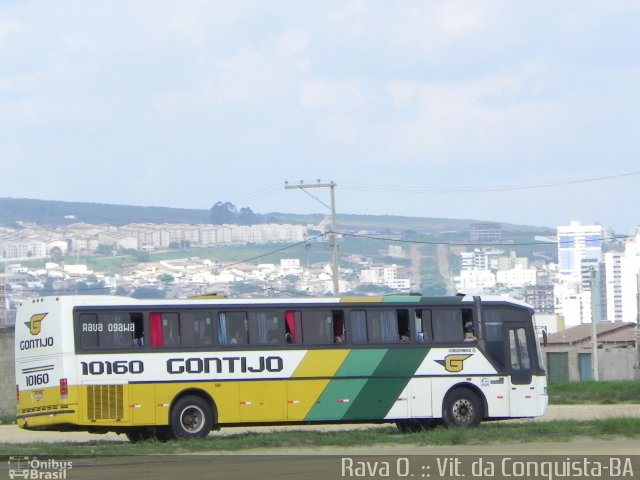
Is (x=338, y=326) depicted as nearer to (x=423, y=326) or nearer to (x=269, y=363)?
(x=269, y=363)

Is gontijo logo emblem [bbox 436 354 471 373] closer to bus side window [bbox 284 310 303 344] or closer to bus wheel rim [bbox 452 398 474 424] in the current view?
bus wheel rim [bbox 452 398 474 424]

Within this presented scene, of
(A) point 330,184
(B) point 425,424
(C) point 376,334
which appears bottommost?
(B) point 425,424

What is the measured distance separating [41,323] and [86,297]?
1028mm

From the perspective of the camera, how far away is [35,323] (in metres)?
28.7

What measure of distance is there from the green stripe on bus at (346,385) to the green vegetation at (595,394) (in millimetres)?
15292

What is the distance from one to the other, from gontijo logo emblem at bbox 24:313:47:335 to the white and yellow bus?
0.13 feet

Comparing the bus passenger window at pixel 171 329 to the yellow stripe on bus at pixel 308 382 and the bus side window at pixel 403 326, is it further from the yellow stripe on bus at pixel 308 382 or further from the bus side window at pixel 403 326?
the bus side window at pixel 403 326

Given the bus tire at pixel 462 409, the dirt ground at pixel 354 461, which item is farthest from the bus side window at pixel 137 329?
the bus tire at pixel 462 409

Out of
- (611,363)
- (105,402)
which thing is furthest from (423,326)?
(611,363)

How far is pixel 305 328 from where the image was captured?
29531 millimetres

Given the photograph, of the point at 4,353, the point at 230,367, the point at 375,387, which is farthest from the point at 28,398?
the point at 4,353

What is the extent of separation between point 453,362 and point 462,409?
3.28 feet

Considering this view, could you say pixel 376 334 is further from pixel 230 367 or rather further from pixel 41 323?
pixel 41 323

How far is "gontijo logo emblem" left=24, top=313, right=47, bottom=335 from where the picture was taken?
28558 mm
